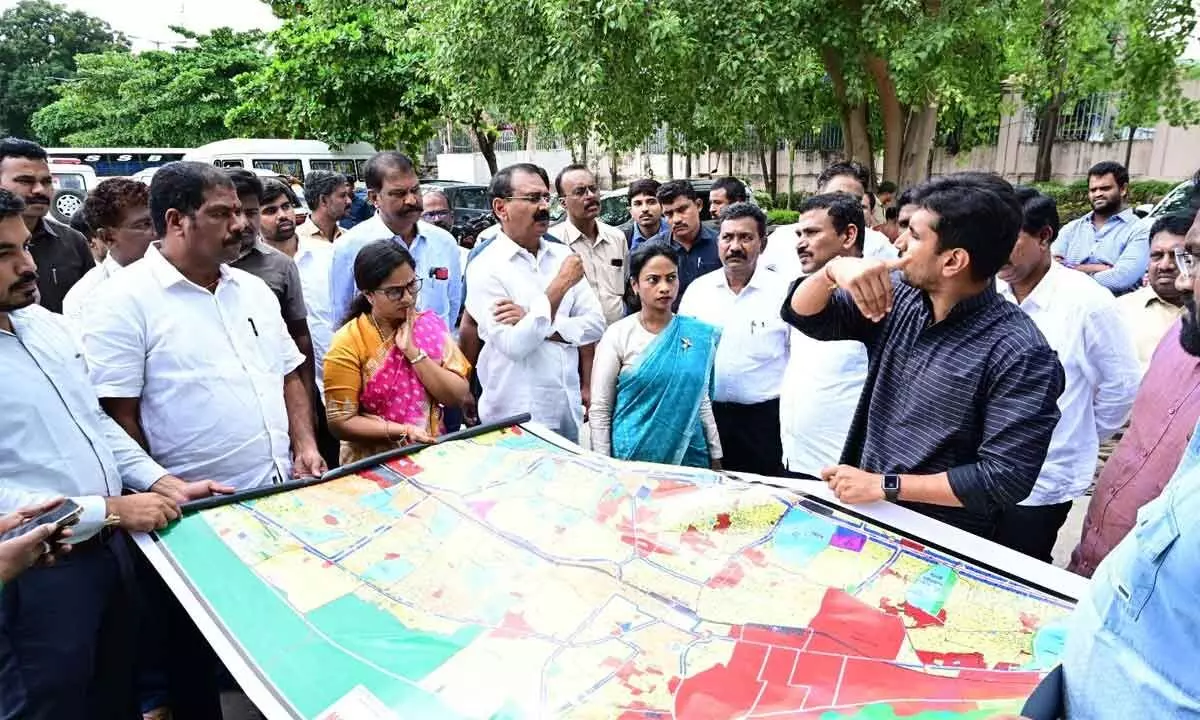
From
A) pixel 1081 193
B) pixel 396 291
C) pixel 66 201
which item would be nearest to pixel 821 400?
pixel 396 291

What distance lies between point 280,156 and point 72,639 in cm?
1453

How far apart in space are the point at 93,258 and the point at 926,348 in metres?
4.28

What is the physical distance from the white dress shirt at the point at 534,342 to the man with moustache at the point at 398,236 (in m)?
0.76

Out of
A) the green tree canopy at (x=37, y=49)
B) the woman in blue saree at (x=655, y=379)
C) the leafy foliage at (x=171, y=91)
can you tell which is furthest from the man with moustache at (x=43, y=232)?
the green tree canopy at (x=37, y=49)

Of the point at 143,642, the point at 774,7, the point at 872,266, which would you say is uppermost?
the point at 774,7

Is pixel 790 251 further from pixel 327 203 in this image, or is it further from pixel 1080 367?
pixel 327 203

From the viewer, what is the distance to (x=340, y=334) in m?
2.99

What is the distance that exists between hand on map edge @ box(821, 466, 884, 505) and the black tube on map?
1336 mm

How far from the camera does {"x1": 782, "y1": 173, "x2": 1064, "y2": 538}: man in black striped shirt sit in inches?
76.4

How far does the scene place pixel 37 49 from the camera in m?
37.4

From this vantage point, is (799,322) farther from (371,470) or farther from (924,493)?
(371,470)

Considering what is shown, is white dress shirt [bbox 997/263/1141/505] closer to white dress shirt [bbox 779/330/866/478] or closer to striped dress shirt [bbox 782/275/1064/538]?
white dress shirt [bbox 779/330/866/478]

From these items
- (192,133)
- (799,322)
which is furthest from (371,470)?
(192,133)

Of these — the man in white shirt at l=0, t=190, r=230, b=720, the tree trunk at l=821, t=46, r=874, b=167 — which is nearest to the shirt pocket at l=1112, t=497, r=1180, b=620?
the man in white shirt at l=0, t=190, r=230, b=720
